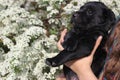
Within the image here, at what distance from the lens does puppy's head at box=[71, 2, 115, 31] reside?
259 cm

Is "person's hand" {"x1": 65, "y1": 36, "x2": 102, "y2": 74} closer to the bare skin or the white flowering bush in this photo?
the bare skin

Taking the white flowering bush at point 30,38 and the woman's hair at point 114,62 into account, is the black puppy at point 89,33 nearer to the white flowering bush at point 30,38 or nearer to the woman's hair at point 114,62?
the woman's hair at point 114,62

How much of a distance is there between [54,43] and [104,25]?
1411 mm

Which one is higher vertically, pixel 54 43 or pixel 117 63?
pixel 117 63

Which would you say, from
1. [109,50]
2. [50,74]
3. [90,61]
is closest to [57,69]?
[50,74]

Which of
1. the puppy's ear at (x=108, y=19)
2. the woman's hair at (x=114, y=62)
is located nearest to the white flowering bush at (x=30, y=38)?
the puppy's ear at (x=108, y=19)

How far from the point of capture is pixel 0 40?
416 cm

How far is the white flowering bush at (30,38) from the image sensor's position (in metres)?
3.71

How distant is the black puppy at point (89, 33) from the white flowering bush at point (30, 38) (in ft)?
3.10

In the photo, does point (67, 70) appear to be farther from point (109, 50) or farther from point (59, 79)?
point (109, 50)

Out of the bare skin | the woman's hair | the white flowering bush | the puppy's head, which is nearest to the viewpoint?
the woman's hair

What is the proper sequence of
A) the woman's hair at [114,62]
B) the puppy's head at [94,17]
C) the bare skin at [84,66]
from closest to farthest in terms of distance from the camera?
the woman's hair at [114,62] → the bare skin at [84,66] → the puppy's head at [94,17]

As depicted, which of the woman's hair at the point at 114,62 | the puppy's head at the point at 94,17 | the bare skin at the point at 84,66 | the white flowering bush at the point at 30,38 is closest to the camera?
the woman's hair at the point at 114,62

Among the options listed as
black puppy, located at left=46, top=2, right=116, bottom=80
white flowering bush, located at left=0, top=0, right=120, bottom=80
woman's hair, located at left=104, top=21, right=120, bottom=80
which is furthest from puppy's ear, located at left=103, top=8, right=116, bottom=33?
white flowering bush, located at left=0, top=0, right=120, bottom=80
